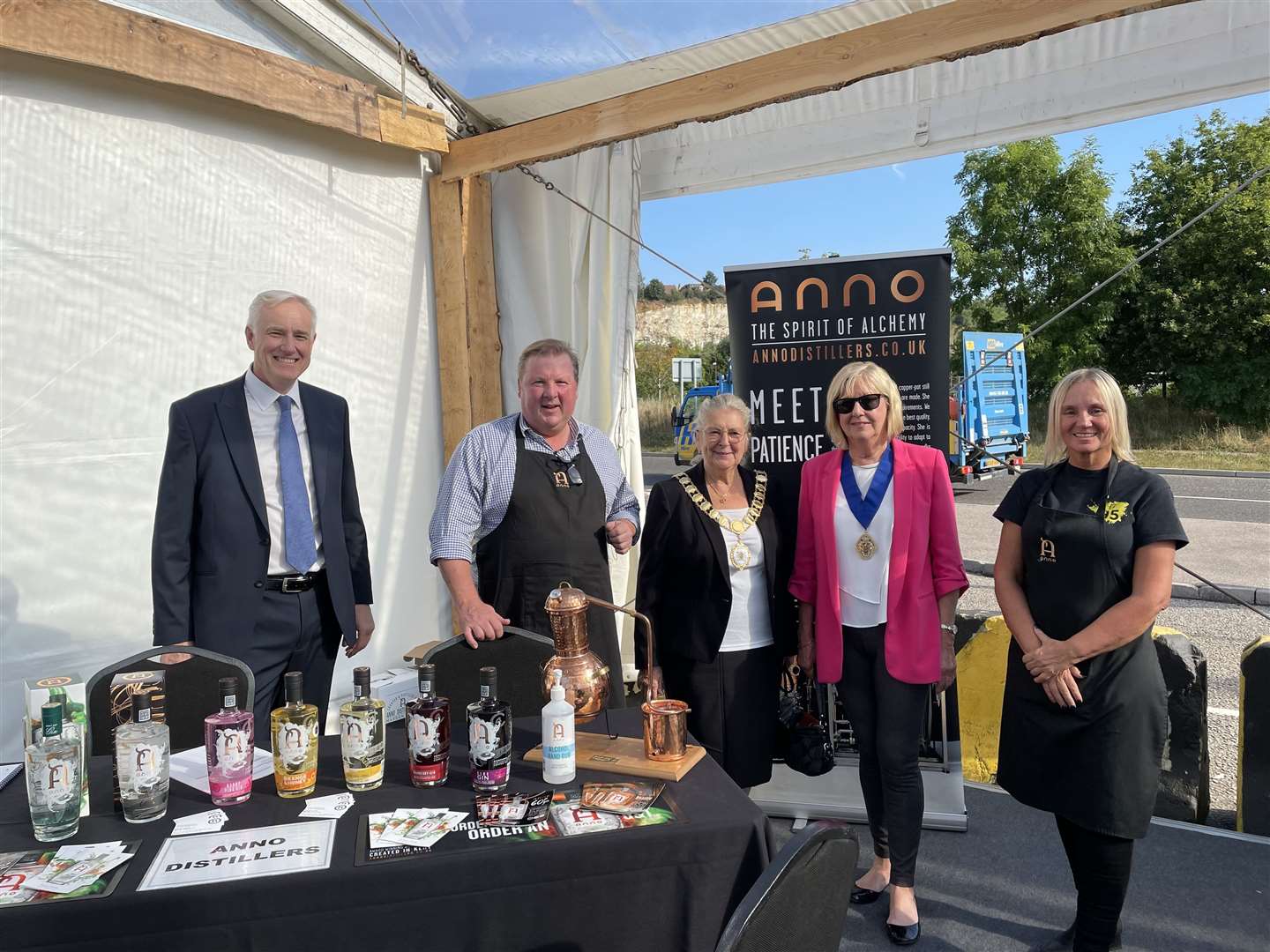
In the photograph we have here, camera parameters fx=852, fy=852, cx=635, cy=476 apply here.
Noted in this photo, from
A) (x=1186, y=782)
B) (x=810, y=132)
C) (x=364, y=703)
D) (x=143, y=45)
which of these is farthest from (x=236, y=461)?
(x=1186, y=782)

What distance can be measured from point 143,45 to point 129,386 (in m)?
1.28

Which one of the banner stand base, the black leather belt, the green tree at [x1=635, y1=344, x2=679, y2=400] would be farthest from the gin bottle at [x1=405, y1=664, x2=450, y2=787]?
the green tree at [x1=635, y1=344, x2=679, y2=400]

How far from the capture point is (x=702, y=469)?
8.76 feet

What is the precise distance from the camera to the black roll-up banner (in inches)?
141

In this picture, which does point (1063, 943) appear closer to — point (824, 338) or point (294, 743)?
point (294, 743)

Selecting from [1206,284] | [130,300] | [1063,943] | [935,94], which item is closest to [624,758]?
[1063,943]

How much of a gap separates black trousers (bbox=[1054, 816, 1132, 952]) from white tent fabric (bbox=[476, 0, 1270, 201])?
108 inches

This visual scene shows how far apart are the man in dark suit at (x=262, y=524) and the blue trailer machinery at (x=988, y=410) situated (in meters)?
9.25

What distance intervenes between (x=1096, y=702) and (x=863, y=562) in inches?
27.3

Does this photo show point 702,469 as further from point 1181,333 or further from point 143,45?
point 1181,333

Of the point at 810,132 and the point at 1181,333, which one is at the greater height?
the point at 1181,333

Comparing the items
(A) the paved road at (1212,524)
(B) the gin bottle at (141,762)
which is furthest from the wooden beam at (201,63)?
(A) the paved road at (1212,524)

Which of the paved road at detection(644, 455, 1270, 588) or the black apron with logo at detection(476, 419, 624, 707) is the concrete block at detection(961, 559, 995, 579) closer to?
the paved road at detection(644, 455, 1270, 588)

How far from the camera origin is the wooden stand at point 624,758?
1.77 m
